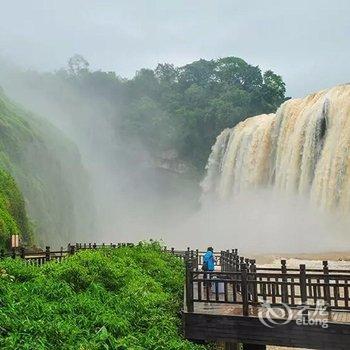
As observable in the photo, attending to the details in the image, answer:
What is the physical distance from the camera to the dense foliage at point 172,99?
217ft

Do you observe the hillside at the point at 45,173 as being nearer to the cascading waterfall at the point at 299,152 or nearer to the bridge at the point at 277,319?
the cascading waterfall at the point at 299,152

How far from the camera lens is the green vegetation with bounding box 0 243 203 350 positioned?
7.31 metres

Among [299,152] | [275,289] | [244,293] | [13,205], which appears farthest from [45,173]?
[244,293]

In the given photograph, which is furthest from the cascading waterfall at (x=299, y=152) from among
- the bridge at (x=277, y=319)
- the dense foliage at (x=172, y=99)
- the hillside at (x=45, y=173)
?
the bridge at (x=277, y=319)

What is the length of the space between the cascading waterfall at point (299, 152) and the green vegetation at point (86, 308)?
1953 centimetres

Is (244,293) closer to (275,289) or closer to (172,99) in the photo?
(275,289)

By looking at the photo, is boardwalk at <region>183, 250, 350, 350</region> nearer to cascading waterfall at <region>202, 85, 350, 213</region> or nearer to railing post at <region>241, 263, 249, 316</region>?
railing post at <region>241, 263, 249, 316</region>

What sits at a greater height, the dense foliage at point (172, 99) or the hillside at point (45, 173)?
the dense foliage at point (172, 99)

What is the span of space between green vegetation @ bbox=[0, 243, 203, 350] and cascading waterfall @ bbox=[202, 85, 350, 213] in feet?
64.1

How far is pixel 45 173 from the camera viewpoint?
3600 centimetres

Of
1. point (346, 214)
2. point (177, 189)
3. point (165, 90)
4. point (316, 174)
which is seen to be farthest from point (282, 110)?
point (165, 90)

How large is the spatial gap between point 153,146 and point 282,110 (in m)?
31.7

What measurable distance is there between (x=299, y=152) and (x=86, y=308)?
28.1 m

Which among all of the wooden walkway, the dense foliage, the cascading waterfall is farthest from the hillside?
the dense foliage
